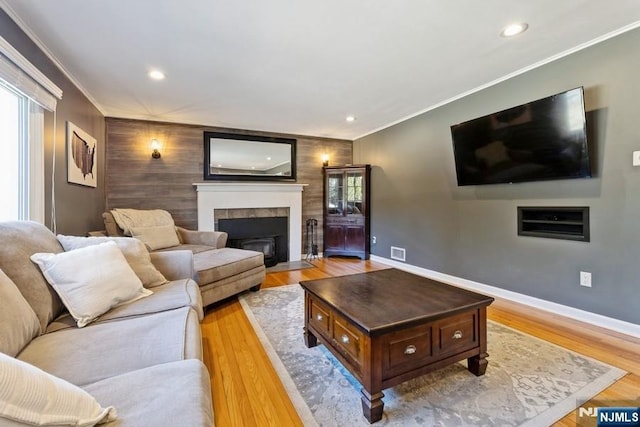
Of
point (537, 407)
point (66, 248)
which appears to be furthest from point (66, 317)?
point (537, 407)

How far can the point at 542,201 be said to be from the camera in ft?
8.74

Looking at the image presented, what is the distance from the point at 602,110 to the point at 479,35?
1.17m

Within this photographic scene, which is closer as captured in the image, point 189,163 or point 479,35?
point 479,35

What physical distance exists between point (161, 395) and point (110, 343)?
1.80ft

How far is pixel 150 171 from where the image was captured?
4.16 metres

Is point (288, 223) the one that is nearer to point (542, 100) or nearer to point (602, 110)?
point (542, 100)

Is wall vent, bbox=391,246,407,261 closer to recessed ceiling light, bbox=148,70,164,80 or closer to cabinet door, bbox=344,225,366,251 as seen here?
cabinet door, bbox=344,225,366,251

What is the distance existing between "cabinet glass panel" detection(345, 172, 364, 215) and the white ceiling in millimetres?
1693

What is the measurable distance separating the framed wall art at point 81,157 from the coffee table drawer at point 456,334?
3.43 m

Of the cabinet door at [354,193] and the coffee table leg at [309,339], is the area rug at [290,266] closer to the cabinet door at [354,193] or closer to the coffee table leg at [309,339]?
the cabinet door at [354,193]

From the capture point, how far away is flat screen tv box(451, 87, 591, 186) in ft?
7.57

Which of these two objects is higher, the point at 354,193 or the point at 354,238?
the point at 354,193

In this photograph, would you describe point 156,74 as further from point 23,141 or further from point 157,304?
point 157,304

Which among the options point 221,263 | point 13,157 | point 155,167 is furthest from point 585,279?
point 155,167
